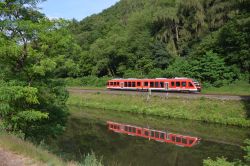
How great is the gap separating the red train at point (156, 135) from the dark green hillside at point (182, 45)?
17.7m

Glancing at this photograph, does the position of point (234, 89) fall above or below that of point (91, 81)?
below

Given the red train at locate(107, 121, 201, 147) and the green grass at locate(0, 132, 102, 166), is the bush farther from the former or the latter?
the green grass at locate(0, 132, 102, 166)

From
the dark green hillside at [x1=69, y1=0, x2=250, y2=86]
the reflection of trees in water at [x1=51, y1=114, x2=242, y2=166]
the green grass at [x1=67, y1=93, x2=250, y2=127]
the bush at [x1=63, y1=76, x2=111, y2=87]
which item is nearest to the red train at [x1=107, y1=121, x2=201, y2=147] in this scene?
the reflection of trees in water at [x1=51, y1=114, x2=242, y2=166]

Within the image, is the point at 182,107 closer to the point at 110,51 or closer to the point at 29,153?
the point at 29,153

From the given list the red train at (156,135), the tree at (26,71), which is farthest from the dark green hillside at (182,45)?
the tree at (26,71)

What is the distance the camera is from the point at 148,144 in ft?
72.0

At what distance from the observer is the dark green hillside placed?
4147cm

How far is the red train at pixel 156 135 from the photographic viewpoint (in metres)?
22.6

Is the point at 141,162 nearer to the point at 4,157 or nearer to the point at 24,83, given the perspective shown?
the point at 24,83

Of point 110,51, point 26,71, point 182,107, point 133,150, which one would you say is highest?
point 110,51

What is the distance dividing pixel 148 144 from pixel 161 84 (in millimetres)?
17618

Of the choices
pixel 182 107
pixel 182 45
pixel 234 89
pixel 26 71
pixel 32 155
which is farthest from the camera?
pixel 182 45

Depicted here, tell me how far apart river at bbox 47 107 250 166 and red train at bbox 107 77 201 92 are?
6.01 meters

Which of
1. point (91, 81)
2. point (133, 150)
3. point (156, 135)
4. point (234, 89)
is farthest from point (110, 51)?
point (133, 150)
